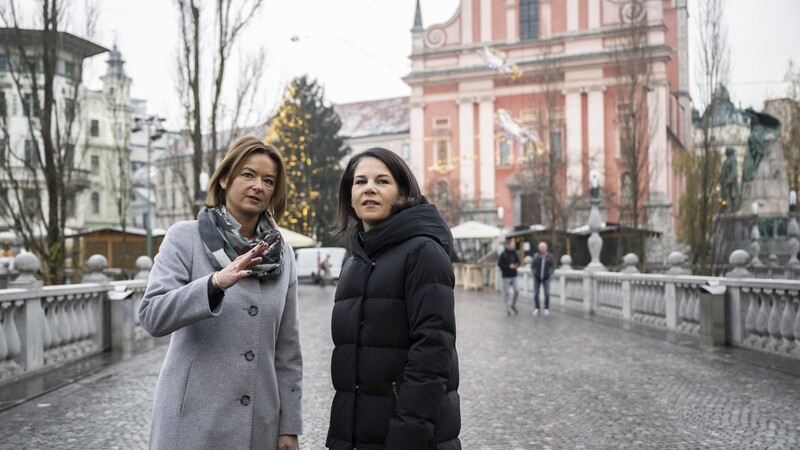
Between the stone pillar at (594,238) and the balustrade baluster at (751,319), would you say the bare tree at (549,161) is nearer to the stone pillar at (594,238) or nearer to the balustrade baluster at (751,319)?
the stone pillar at (594,238)

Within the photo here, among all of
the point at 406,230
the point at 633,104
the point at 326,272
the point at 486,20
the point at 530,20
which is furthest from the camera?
the point at 486,20

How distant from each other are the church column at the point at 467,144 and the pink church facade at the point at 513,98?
7cm

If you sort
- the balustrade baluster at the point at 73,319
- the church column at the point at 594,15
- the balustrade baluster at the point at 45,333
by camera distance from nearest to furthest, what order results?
1. the balustrade baluster at the point at 45,333
2. the balustrade baluster at the point at 73,319
3. the church column at the point at 594,15

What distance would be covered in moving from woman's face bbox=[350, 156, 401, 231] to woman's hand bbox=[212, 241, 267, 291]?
1.54ft

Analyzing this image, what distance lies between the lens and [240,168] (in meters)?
2.90

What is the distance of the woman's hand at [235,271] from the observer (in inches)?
101

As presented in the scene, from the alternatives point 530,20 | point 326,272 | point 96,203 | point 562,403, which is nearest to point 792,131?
point 530,20

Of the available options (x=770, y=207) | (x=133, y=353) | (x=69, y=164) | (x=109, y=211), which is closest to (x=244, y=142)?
(x=133, y=353)

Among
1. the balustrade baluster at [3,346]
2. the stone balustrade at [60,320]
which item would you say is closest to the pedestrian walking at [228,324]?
the stone balustrade at [60,320]

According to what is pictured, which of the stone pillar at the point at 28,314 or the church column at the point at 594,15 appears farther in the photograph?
the church column at the point at 594,15

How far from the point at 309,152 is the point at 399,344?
50102 millimetres

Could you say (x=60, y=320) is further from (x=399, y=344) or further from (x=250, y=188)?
(x=399, y=344)

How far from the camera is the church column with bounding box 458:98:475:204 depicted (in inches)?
2162

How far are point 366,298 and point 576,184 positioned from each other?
4981 centimetres
